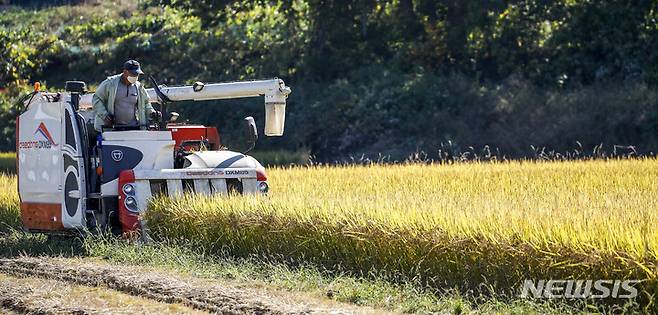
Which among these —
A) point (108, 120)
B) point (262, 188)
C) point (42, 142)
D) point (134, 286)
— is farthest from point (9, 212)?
point (134, 286)

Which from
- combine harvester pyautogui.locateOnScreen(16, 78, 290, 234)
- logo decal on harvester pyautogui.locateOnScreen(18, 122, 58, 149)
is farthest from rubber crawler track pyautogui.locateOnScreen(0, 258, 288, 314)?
logo decal on harvester pyautogui.locateOnScreen(18, 122, 58, 149)

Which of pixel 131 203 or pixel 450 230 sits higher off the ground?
pixel 450 230

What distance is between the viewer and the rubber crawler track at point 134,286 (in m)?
9.87

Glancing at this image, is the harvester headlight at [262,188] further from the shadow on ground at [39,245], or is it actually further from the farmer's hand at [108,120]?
the shadow on ground at [39,245]

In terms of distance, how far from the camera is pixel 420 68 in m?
33.9

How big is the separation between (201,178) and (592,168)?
7.50 metres

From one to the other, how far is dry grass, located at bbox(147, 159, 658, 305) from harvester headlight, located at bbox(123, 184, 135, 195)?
0.31m

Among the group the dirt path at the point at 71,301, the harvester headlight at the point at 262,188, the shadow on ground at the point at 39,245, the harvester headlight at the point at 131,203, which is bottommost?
the shadow on ground at the point at 39,245

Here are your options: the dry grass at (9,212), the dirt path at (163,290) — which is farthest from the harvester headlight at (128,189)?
the dry grass at (9,212)

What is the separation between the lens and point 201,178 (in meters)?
13.9

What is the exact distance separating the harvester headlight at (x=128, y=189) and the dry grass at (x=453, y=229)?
306 mm

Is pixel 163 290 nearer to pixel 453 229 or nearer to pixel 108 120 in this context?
pixel 453 229

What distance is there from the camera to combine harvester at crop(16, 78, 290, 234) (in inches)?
542

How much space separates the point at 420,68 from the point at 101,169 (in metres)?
21.0
